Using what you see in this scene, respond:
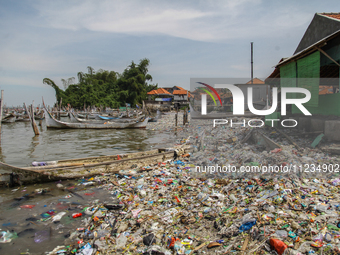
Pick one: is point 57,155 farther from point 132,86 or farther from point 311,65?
point 132,86

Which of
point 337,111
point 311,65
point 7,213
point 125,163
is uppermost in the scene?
point 311,65

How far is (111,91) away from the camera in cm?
4612

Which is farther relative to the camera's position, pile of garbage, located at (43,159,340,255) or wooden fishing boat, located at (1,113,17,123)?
wooden fishing boat, located at (1,113,17,123)

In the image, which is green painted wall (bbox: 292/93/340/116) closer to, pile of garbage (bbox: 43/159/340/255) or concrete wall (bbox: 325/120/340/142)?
concrete wall (bbox: 325/120/340/142)

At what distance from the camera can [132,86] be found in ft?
150

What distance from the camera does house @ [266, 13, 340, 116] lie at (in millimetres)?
7516

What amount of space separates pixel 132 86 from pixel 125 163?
132ft

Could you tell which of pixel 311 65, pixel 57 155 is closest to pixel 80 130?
pixel 57 155

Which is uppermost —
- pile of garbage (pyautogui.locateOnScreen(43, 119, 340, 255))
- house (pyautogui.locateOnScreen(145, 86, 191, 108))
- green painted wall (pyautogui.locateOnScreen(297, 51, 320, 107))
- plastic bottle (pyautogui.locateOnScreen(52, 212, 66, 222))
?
house (pyautogui.locateOnScreen(145, 86, 191, 108))

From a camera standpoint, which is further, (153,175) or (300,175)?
(153,175)

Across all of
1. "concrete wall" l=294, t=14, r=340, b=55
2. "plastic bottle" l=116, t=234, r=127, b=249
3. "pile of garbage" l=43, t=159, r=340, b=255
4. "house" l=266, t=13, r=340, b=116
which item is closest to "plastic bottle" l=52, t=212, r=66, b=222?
"pile of garbage" l=43, t=159, r=340, b=255

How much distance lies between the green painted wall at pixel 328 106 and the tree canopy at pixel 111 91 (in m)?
36.5

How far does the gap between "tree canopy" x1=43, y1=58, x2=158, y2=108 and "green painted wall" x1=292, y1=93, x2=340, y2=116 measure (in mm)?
36469

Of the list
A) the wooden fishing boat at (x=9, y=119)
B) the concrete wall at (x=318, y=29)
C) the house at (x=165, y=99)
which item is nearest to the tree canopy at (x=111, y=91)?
the house at (x=165, y=99)
